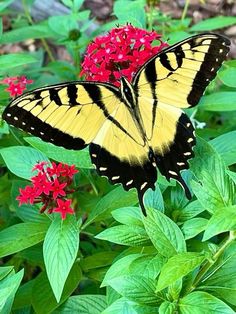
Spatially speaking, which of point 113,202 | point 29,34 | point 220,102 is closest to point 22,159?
point 113,202

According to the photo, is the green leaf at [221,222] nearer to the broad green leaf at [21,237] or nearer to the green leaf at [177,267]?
the green leaf at [177,267]

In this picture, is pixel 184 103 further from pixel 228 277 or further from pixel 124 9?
pixel 124 9

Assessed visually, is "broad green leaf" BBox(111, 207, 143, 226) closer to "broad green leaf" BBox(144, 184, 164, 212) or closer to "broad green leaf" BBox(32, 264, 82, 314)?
"broad green leaf" BBox(144, 184, 164, 212)

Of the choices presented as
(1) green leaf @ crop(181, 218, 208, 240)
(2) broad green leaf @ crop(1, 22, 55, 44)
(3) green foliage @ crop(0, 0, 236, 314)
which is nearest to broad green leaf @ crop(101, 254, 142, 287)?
(3) green foliage @ crop(0, 0, 236, 314)

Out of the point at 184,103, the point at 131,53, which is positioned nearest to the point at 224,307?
the point at 184,103

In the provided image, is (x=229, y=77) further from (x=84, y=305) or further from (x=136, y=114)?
(x=84, y=305)

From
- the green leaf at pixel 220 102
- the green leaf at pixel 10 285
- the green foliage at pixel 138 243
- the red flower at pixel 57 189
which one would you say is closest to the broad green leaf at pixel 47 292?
the green foliage at pixel 138 243
